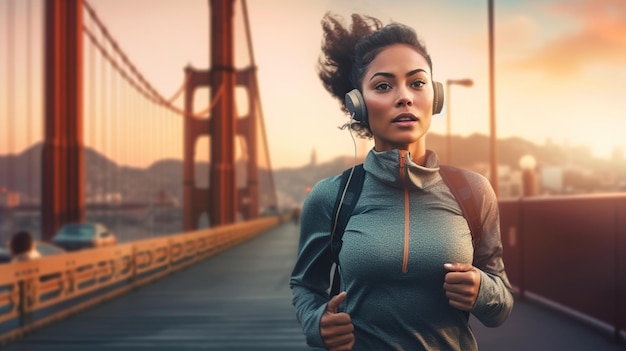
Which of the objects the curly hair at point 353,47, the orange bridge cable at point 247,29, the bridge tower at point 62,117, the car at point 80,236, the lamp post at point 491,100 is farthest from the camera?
the orange bridge cable at point 247,29

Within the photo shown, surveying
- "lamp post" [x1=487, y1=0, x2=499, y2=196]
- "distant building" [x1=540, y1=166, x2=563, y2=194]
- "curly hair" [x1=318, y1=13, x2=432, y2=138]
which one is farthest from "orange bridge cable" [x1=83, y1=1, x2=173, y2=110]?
"distant building" [x1=540, y1=166, x2=563, y2=194]

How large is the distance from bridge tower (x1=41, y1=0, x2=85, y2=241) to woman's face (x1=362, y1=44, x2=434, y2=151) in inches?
623

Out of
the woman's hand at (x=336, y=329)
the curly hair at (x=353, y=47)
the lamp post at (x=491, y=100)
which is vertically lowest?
the woman's hand at (x=336, y=329)

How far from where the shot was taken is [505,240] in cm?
1279

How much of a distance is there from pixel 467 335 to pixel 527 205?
1027cm

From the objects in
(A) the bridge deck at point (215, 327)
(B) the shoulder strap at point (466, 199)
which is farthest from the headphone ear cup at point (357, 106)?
(A) the bridge deck at point (215, 327)

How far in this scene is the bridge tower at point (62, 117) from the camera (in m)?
16.8

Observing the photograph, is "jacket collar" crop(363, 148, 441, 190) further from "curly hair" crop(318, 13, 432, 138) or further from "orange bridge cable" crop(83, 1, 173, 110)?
"orange bridge cable" crop(83, 1, 173, 110)

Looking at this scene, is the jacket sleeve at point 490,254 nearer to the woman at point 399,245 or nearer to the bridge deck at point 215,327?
the woman at point 399,245

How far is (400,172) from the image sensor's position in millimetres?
1888

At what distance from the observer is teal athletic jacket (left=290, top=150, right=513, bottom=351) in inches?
72.7

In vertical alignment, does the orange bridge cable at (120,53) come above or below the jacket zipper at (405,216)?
above

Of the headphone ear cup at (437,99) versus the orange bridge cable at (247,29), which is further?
the orange bridge cable at (247,29)

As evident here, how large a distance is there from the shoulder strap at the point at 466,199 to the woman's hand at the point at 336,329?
0.38 metres
